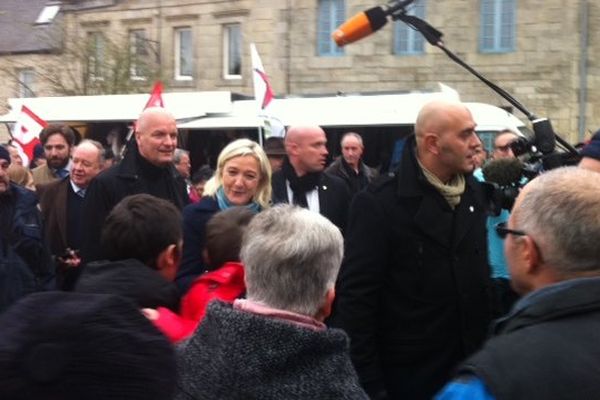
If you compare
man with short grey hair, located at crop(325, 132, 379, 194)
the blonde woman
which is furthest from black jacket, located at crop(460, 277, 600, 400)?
man with short grey hair, located at crop(325, 132, 379, 194)

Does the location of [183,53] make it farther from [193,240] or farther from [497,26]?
[193,240]

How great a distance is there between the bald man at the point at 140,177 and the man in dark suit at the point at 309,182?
975 mm

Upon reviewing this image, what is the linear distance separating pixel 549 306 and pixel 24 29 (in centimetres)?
3644

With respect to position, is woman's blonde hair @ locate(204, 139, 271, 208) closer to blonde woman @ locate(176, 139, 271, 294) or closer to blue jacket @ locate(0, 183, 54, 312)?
blonde woman @ locate(176, 139, 271, 294)

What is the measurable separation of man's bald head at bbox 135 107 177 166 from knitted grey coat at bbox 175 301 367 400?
3.38 metres

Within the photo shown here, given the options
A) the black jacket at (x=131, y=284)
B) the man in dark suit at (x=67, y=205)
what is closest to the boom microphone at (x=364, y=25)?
the man in dark suit at (x=67, y=205)

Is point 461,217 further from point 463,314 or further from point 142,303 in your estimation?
point 142,303

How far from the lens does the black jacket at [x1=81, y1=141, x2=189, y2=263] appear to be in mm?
5453

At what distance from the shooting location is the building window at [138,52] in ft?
89.0

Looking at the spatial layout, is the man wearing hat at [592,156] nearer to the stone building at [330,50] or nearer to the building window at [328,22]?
the stone building at [330,50]

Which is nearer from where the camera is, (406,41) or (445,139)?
(445,139)

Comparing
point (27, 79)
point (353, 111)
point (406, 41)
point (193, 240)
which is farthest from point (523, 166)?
point (27, 79)

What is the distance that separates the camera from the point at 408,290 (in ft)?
13.6

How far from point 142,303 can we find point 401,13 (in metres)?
2.93
